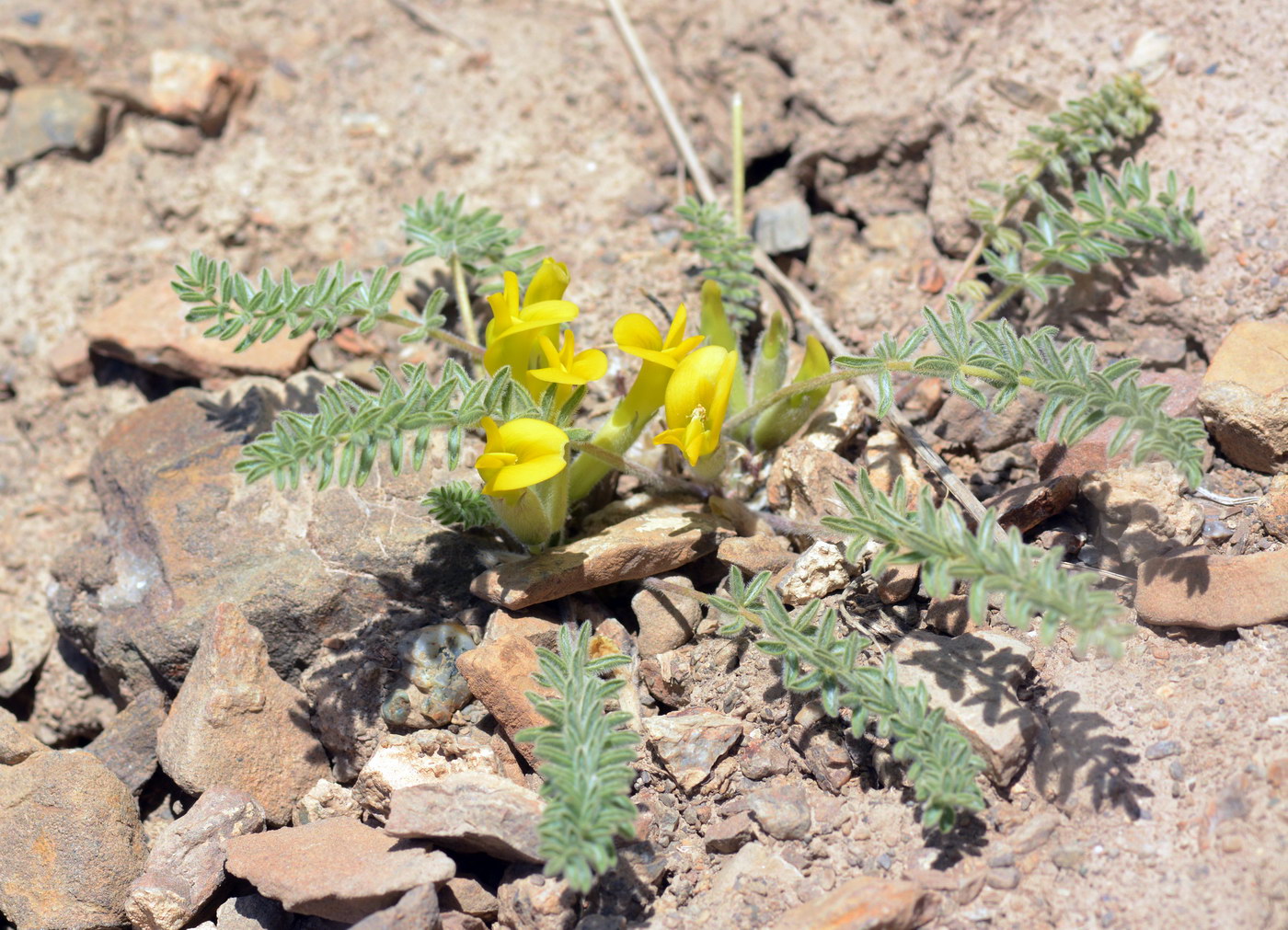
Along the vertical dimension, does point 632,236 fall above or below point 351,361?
above

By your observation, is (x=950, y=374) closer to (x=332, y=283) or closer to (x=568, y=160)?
(x=332, y=283)

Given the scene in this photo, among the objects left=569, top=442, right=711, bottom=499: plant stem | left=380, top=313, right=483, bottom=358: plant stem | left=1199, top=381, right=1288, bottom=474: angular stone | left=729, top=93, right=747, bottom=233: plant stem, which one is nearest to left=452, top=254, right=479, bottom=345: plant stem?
left=380, top=313, right=483, bottom=358: plant stem

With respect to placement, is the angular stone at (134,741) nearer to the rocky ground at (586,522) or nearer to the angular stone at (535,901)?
the rocky ground at (586,522)

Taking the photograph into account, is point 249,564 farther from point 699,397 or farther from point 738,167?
point 738,167

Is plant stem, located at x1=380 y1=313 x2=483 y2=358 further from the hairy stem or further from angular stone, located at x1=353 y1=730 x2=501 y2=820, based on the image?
angular stone, located at x1=353 y1=730 x2=501 y2=820

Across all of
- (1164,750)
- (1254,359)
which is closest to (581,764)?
(1164,750)

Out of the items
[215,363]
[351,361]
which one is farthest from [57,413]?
[351,361]
